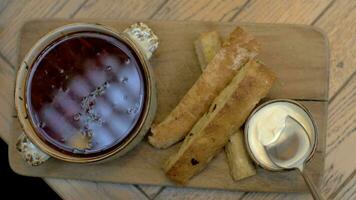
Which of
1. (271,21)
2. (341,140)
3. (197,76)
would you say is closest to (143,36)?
(197,76)

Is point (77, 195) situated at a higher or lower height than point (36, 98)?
lower

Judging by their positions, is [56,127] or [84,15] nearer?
[56,127]

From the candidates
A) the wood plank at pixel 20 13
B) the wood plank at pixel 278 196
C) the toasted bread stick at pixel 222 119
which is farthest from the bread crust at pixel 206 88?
the wood plank at pixel 20 13

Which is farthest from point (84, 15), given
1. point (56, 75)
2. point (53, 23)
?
point (56, 75)

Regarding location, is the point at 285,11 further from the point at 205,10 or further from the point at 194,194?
the point at 194,194

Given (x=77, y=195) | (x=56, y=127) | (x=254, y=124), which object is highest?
(x=254, y=124)

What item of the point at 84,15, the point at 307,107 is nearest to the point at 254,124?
the point at 307,107

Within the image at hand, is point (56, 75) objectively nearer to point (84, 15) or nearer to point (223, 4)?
point (84, 15)
